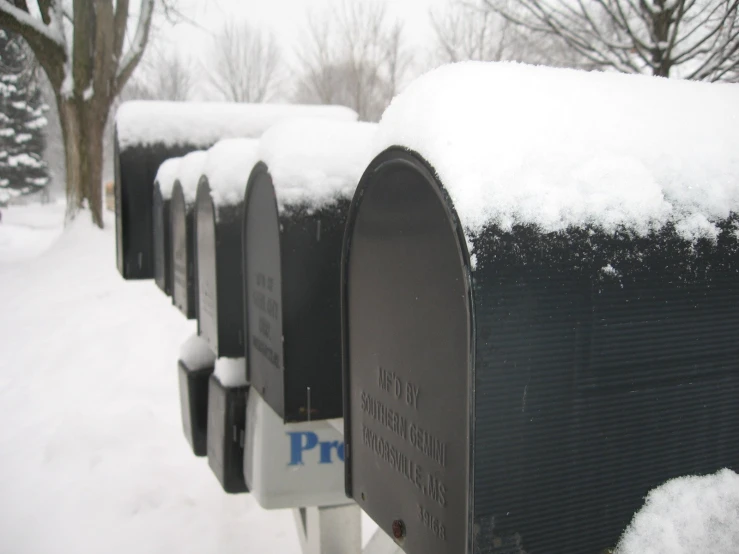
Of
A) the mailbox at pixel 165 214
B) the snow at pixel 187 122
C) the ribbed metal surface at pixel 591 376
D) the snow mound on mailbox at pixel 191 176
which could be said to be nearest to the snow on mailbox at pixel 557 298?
the ribbed metal surface at pixel 591 376

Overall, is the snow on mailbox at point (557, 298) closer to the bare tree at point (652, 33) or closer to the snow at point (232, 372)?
the snow at point (232, 372)

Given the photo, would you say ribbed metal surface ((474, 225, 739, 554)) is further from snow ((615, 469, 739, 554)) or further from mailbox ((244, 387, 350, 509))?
mailbox ((244, 387, 350, 509))

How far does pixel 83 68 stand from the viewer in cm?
1199

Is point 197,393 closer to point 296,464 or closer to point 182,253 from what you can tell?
point 182,253

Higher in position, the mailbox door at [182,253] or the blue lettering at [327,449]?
the mailbox door at [182,253]

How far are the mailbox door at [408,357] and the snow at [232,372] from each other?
1140 millimetres

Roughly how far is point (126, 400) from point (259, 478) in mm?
4259

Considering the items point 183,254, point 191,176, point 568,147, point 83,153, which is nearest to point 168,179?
point 183,254

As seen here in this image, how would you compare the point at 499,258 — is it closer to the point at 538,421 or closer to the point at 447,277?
the point at 447,277

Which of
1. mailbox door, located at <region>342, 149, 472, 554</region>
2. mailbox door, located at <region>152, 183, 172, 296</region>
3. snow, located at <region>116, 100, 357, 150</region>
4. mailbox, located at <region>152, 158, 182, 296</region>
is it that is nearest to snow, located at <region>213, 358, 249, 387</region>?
mailbox door, located at <region>342, 149, 472, 554</region>

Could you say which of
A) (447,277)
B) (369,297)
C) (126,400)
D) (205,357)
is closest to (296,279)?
(369,297)

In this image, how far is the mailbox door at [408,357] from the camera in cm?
116

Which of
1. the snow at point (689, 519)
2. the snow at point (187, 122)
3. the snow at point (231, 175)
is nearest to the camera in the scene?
the snow at point (689, 519)

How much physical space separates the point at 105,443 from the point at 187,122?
8.31ft
